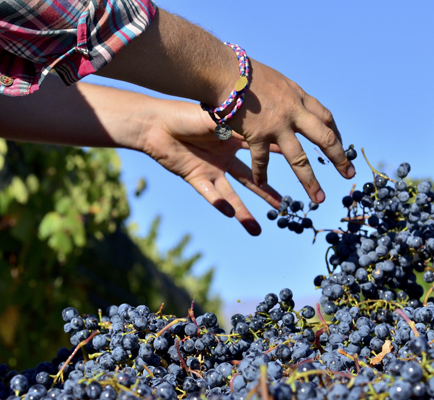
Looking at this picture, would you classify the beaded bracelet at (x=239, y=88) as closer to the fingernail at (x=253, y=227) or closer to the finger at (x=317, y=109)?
the finger at (x=317, y=109)

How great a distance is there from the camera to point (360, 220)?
106cm

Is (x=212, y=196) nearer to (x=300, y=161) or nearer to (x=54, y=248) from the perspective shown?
(x=300, y=161)

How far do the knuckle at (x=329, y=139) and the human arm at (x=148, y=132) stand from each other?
37 centimetres

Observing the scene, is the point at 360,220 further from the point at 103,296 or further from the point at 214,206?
the point at 103,296

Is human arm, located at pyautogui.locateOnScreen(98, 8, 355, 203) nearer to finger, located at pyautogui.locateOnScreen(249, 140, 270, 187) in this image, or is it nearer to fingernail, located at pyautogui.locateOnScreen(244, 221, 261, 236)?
finger, located at pyautogui.locateOnScreen(249, 140, 270, 187)

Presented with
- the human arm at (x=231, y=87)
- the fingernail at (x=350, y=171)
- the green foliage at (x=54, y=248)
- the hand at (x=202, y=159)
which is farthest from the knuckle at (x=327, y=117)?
the green foliage at (x=54, y=248)

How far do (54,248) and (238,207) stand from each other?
188cm

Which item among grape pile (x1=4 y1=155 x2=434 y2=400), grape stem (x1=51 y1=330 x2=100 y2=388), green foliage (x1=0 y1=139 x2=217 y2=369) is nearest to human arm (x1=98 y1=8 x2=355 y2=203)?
grape pile (x1=4 y1=155 x2=434 y2=400)

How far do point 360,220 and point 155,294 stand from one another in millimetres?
3447

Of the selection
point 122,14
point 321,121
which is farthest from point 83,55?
point 321,121

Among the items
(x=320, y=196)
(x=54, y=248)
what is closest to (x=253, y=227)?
(x=320, y=196)

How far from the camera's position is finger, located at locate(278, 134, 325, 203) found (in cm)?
111

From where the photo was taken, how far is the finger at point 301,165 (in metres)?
1.11

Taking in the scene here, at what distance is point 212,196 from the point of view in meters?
1.59
